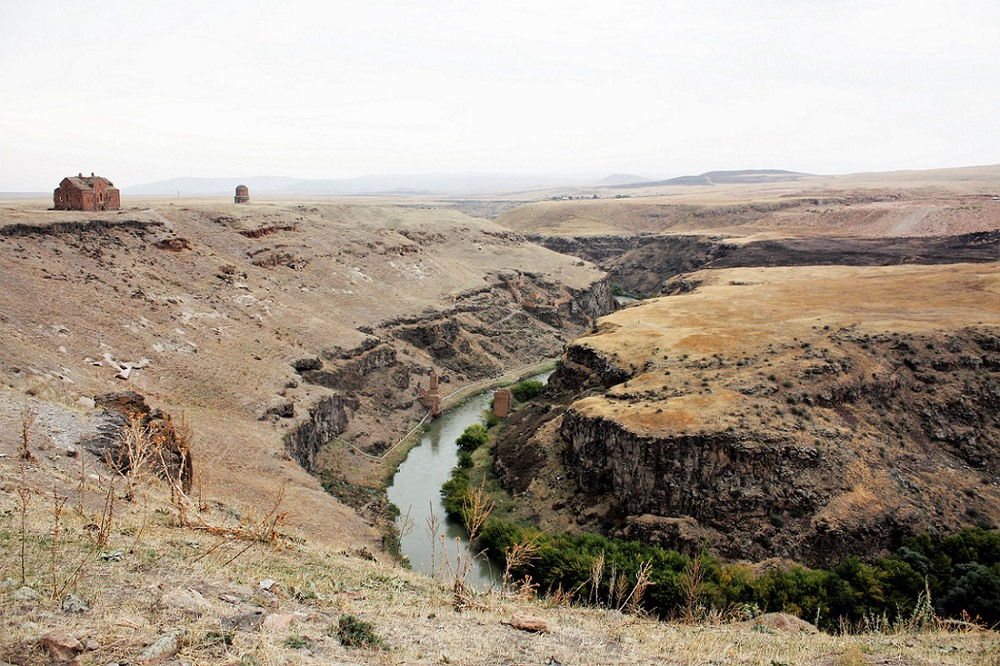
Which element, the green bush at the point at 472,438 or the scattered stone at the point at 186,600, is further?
the green bush at the point at 472,438

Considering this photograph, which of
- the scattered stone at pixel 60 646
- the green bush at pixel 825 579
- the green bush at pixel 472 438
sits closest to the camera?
the scattered stone at pixel 60 646

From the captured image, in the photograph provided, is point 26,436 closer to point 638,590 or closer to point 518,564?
point 518,564

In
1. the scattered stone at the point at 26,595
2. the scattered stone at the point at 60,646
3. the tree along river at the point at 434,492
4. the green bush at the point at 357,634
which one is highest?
the scattered stone at the point at 60,646

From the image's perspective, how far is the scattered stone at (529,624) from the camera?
1377 cm

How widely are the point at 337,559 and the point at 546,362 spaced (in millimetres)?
58075

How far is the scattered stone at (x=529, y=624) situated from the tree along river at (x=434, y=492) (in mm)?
13953

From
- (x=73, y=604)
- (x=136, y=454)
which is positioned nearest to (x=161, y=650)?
(x=73, y=604)

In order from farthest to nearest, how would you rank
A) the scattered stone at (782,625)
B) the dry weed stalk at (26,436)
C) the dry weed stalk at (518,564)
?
the scattered stone at (782,625) < the dry weed stalk at (518,564) < the dry weed stalk at (26,436)

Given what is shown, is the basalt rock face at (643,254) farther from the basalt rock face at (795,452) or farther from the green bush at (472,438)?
the basalt rock face at (795,452)

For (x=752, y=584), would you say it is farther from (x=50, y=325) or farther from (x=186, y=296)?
(x=186, y=296)

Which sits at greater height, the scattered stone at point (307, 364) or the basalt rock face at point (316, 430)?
the scattered stone at point (307, 364)

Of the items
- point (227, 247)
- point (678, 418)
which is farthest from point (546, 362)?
point (678, 418)

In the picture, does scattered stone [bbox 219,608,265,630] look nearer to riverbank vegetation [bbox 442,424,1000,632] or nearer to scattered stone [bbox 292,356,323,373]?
riverbank vegetation [bbox 442,424,1000,632]

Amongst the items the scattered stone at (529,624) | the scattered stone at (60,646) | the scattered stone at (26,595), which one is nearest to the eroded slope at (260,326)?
the scattered stone at (26,595)
